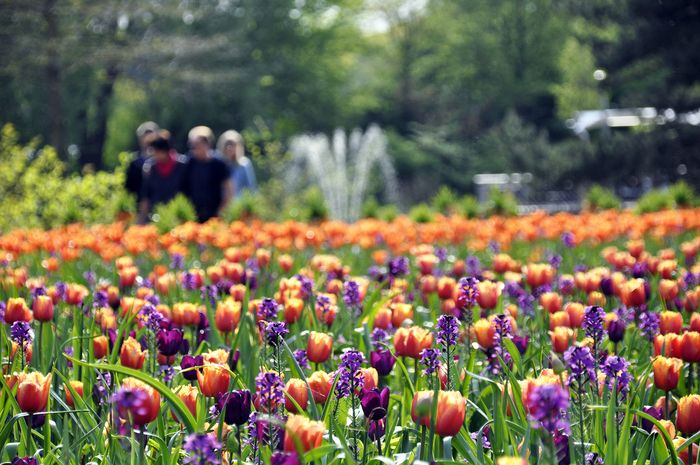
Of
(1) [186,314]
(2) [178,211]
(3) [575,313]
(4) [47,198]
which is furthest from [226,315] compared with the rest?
(4) [47,198]

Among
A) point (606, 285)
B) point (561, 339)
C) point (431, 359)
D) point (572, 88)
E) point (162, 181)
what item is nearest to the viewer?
point (431, 359)

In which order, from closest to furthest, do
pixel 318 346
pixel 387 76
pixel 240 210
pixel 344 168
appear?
pixel 318 346, pixel 240 210, pixel 344 168, pixel 387 76

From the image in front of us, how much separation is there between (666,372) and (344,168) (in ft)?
74.0

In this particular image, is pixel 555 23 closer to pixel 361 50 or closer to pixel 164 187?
pixel 361 50

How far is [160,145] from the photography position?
27.8 ft

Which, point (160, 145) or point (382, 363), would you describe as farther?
point (160, 145)

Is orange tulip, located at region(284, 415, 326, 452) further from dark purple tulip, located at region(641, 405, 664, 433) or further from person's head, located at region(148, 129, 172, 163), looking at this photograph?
person's head, located at region(148, 129, 172, 163)

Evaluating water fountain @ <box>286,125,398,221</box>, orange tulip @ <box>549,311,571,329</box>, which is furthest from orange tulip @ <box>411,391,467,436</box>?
water fountain @ <box>286,125,398,221</box>

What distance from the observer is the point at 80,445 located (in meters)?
1.92

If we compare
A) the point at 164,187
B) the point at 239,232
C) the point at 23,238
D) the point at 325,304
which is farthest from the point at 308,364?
the point at 164,187

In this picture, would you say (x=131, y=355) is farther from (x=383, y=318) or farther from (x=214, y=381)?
(x=383, y=318)

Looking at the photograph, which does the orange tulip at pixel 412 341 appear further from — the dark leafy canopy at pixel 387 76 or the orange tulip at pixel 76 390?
the dark leafy canopy at pixel 387 76

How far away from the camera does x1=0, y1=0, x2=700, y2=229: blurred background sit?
1634 centimetres

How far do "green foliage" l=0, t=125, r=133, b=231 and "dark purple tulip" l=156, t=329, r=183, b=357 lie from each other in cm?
756
